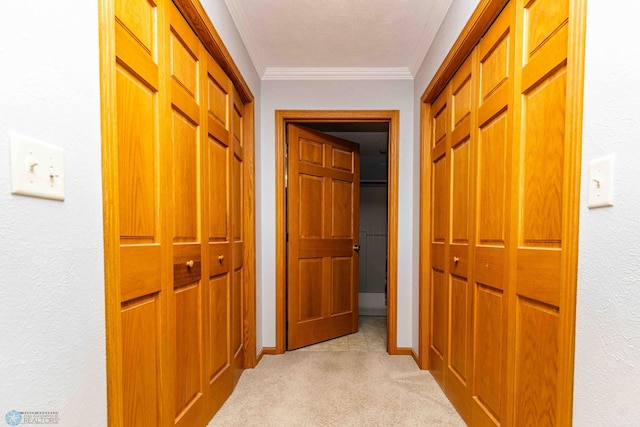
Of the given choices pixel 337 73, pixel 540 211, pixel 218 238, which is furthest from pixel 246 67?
pixel 540 211

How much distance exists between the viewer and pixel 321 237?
10.4ft

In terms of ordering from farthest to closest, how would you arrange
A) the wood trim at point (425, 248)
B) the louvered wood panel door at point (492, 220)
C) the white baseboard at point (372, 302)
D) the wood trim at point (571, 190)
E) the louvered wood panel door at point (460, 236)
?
the white baseboard at point (372, 302) → the wood trim at point (425, 248) → the louvered wood panel door at point (460, 236) → the louvered wood panel door at point (492, 220) → the wood trim at point (571, 190)

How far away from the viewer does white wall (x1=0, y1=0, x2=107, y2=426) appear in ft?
2.05

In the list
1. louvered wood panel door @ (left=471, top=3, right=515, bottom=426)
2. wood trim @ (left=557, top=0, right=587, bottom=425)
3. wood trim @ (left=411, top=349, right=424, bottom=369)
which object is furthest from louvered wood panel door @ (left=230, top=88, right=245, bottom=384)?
wood trim @ (left=557, top=0, right=587, bottom=425)

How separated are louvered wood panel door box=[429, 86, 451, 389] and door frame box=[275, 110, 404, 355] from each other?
1.31 ft

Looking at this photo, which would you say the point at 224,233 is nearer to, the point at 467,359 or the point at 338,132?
the point at 467,359

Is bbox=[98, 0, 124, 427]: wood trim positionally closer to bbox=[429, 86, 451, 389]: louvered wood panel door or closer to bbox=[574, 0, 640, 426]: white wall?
bbox=[574, 0, 640, 426]: white wall

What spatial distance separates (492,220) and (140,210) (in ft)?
4.73

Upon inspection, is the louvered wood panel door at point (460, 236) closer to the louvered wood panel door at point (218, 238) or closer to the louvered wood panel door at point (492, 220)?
the louvered wood panel door at point (492, 220)

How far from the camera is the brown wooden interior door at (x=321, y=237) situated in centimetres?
296

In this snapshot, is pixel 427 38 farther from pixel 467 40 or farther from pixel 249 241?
pixel 249 241

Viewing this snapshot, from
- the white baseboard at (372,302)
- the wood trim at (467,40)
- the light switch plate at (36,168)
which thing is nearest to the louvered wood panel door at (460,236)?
the wood trim at (467,40)

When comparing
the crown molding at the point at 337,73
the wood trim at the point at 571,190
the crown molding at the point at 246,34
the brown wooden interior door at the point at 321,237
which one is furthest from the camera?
the brown wooden interior door at the point at 321,237

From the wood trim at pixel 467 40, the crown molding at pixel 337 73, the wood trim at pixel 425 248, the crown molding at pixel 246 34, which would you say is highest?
the crown molding at pixel 246 34
